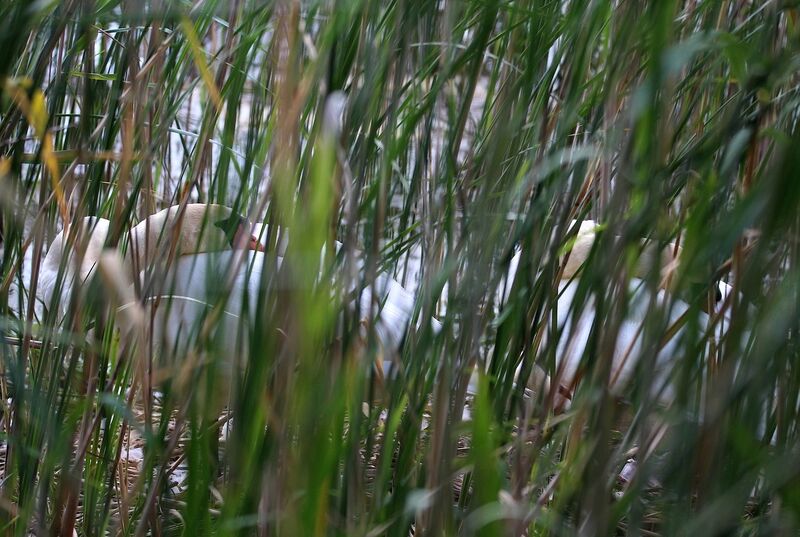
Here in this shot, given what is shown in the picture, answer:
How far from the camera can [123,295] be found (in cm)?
70

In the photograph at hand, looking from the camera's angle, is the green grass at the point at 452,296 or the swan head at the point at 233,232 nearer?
the green grass at the point at 452,296

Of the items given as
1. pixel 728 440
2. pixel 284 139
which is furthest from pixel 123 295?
pixel 728 440

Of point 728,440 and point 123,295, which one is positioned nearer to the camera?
point 728,440

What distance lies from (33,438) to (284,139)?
427mm

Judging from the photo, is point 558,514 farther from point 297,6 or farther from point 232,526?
point 297,6

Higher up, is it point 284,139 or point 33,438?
point 284,139

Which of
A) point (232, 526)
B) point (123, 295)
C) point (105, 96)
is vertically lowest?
point (232, 526)

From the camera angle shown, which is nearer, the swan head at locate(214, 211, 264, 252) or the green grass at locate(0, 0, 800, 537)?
the green grass at locate(0, 0, 800, 537)

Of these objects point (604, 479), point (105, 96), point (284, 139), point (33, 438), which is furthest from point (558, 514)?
point (105, 96)

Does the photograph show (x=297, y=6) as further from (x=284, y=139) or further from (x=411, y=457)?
(x=411, y=457)

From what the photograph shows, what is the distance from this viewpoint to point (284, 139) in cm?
60

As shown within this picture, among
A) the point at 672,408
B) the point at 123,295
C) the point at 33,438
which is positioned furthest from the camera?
the point at 33,438

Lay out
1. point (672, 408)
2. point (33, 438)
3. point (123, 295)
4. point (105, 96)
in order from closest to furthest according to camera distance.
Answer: point (672, 408) → point (123, 295) → point (33, 438) → point (105, 96)

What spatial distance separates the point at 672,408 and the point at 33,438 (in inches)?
22.8
